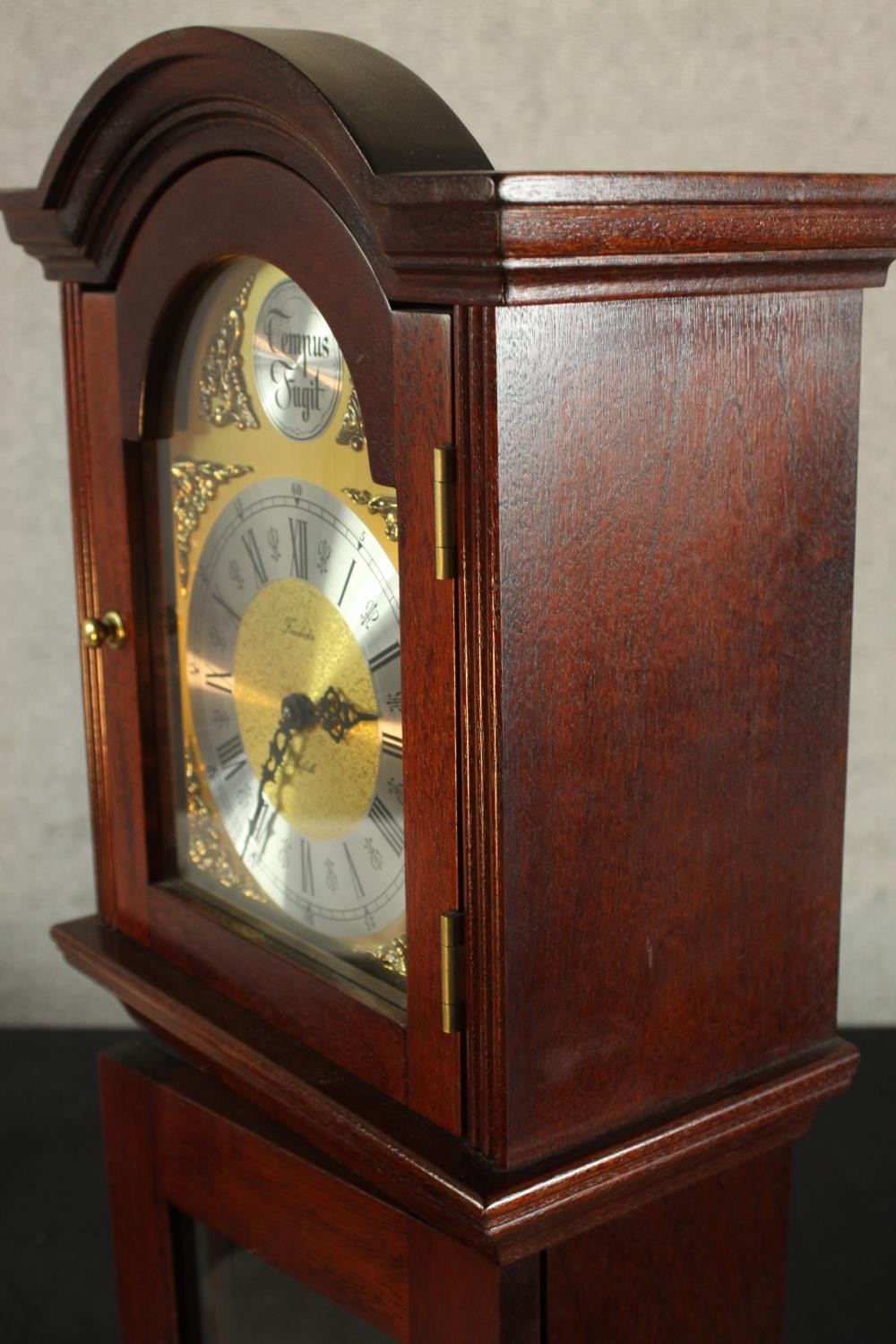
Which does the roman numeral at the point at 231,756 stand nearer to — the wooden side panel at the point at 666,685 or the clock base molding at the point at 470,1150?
the clock base molding at the point at 470,1150

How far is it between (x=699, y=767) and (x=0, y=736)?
5.19ft

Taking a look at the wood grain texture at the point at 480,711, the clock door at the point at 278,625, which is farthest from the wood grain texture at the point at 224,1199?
the wood grain texture at the point at 480,711

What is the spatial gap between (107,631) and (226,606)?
0.14m

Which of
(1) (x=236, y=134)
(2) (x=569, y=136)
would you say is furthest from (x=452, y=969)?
(2) (x=569, y=136)

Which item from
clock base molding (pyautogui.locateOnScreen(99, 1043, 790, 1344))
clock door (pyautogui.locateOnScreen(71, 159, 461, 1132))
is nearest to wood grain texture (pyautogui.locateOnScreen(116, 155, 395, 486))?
clock door (pyautogui.locateOnScreen(71, 159, 461, 1132))

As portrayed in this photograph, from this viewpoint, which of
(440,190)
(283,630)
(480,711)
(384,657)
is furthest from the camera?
(283,630)

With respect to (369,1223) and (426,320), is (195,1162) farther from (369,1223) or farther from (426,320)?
(426,320)

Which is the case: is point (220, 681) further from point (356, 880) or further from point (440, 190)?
point (440, 190)

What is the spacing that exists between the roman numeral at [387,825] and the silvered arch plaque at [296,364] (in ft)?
0.80

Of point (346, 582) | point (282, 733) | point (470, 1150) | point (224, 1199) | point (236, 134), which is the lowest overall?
point (224, 1199)

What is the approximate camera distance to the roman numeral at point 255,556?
3.73 feet

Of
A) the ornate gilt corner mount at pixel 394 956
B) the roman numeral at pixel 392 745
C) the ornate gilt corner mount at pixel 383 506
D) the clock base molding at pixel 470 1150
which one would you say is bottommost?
the clock base molding at pixel 470 1150

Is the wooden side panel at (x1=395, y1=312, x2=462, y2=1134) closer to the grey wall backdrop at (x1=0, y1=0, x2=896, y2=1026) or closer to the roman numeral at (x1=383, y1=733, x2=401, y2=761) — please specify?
the roman numeral at (x1=383, y1=733, x2=401, y2=761)

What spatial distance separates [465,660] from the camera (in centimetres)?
92
